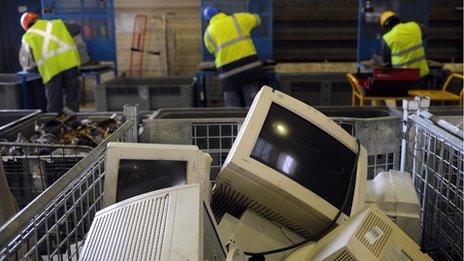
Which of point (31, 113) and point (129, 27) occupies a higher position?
point (129, 27)

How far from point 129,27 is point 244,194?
21.4ft

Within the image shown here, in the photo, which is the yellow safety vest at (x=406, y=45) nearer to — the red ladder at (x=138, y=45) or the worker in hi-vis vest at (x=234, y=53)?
the worker in hi-vis vest at (x=234, y=53)

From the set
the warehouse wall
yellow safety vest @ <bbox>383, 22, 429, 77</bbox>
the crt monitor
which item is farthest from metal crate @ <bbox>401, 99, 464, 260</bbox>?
the warehouse wall

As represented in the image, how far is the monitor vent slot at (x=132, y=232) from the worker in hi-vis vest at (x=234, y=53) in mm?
3757

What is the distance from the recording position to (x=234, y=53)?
16.2ft

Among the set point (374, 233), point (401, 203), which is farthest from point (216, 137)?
point (374, 233)

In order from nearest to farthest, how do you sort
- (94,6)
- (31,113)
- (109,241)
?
(109,241) < (31,113) < (94,6)

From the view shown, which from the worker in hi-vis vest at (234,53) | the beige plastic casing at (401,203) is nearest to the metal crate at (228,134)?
the beige plastic casing at (401,203)

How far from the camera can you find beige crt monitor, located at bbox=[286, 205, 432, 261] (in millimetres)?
1307

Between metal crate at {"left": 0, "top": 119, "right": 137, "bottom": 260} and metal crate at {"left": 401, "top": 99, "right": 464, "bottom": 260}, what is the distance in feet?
3.81

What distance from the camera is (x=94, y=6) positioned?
639 cm

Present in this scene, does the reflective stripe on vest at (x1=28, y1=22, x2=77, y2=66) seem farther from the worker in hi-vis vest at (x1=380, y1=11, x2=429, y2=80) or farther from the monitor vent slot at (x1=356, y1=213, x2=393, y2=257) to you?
the monitor vent slot at (x1=356, y1=213, x2=393, y2=257)

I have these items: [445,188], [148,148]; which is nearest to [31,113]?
[148,148]

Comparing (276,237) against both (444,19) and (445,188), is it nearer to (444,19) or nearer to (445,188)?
(445,188)
